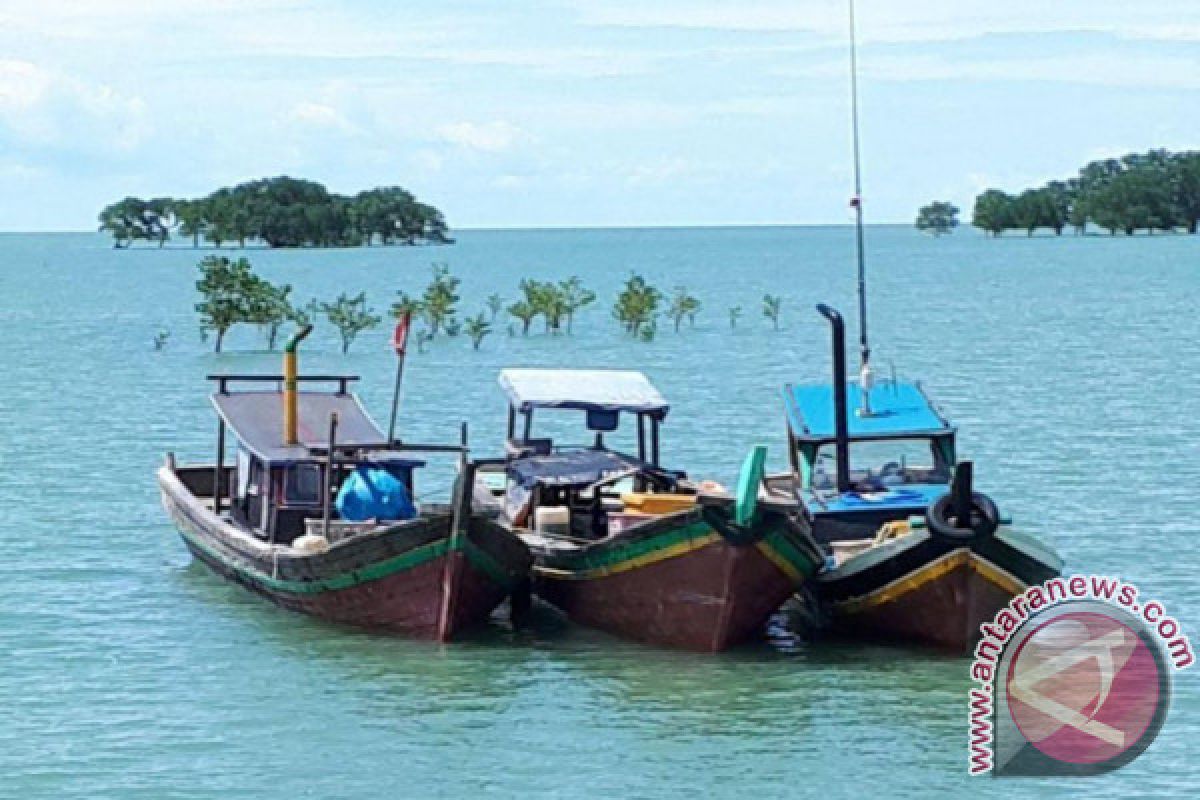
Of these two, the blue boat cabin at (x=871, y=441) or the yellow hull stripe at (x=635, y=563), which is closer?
the yellow hull stripe at (x=635, y=563)

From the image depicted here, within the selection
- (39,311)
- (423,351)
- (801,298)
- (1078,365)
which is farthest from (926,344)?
(39,311)

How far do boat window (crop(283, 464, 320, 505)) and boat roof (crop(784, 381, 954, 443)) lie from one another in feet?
16.9

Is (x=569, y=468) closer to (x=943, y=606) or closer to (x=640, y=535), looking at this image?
(x=640, y=535)

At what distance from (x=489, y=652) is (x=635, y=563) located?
71.8 inches

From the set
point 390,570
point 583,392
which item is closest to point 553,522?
point 390,570

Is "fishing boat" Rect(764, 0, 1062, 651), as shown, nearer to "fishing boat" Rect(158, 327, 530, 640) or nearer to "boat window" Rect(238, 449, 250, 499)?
"fishing boat" Rect(158, 327, 530, 640)

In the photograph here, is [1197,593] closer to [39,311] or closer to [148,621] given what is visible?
[148,621]

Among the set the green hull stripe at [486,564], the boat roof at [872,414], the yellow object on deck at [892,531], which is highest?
the boat roof at [872,414]

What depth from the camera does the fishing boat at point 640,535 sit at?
20.2m

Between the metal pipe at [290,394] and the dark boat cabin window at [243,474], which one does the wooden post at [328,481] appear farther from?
the dark boat cabin window at [243,474]

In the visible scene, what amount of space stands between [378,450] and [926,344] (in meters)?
48.2

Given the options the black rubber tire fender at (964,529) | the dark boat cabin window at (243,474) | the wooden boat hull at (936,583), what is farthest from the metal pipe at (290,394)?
the black rubber tire fender at (964,529)

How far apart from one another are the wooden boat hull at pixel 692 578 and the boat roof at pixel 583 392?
231 cm

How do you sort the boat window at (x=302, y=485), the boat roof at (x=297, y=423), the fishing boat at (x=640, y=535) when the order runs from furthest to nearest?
the boat roof at (x=297, y=423), the boat window at (x=302, y=485), the fishing boat at (x=640, y=535)
